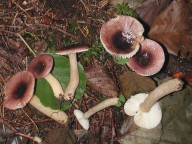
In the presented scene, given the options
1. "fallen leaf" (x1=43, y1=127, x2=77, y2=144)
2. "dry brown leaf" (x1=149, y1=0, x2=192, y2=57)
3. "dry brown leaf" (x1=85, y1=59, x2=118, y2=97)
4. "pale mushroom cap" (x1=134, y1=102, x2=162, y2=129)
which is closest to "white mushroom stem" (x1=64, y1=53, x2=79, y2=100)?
"dry brown leaf" (x1=85, y1=59, x2=118, y2=97)

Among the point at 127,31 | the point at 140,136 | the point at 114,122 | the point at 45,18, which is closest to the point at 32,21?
the point at 45,18

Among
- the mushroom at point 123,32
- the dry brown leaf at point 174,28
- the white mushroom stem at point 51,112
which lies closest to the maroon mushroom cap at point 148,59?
the mushroom at point 123,32

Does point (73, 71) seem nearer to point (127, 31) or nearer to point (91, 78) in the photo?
point (91, 78)

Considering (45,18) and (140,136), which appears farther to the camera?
(45,18)

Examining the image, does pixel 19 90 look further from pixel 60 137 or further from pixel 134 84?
pixel 134 84

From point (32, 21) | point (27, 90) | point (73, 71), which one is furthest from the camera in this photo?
point (32, 21)

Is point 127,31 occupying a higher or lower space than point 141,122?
higher

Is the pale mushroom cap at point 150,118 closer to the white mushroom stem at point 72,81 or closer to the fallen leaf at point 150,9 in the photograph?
the white mushroom stem at point 72,81

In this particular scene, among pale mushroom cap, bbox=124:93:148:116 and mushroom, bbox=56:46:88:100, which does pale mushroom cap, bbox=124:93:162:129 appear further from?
mushroom, bbox=56:46:88:100
